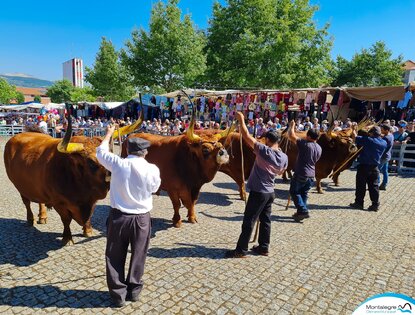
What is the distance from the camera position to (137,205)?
359 cm

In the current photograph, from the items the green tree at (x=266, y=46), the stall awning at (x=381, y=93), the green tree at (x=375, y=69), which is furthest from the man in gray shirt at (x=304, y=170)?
the green tree at (x=375, y=69)

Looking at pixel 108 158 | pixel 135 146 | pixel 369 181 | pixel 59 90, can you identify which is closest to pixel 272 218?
pixel 369 181

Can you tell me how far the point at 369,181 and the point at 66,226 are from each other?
6923mm

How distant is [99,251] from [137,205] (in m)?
2.09

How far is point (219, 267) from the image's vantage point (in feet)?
15.3

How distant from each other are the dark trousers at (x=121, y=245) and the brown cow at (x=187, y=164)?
97.7 inches

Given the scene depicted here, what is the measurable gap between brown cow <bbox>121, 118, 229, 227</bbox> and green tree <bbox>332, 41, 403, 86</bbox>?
3707 cm

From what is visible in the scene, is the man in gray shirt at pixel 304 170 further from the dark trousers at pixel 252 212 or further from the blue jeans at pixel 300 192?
the dark trousers at pixel 252 212

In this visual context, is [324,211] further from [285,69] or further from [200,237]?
[285,69]

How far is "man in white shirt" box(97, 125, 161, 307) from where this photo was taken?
11.6ft

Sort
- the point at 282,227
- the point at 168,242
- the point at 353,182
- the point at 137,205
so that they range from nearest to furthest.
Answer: the point at 137,205 < the point at 168,242 < the point at 282,227 < the point at 353,182

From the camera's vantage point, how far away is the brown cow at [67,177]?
16.0ft

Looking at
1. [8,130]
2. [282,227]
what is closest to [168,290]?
[282,227]

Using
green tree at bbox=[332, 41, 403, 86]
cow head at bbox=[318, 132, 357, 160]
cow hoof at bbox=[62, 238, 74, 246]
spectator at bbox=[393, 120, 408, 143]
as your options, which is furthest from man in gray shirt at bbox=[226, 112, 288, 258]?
green tree at bbox=[332, 41, 403, 86]
